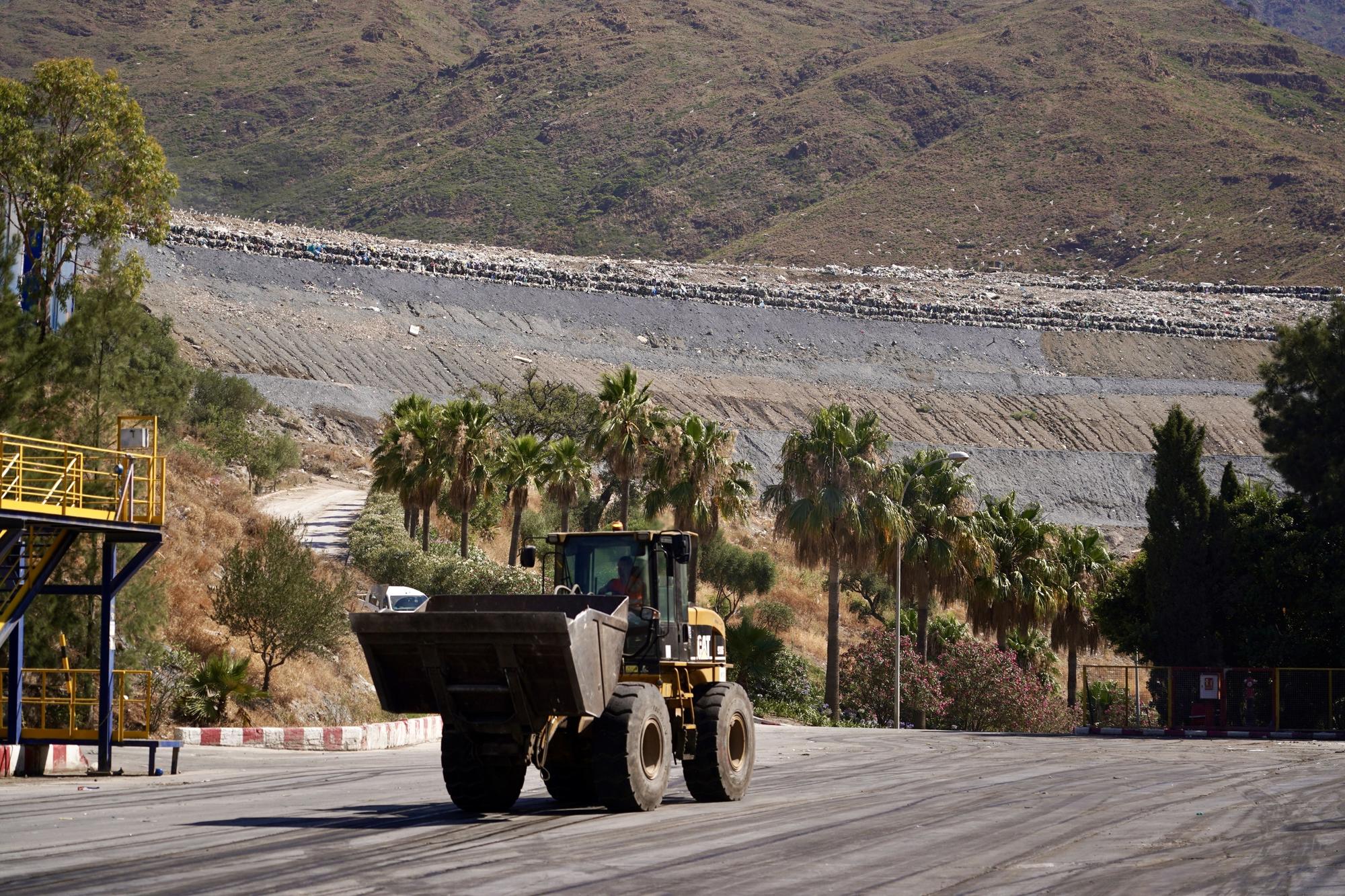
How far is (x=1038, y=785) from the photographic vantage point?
2341 cm

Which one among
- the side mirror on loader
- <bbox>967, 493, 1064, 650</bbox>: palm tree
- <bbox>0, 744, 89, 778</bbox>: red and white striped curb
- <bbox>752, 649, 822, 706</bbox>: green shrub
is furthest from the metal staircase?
<bbox>967, 493, 1064, 650</bbox>: palm tree

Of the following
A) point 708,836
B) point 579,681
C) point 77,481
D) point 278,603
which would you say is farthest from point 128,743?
point 708,836

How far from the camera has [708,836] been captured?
618 inches

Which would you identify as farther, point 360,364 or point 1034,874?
point 360,364

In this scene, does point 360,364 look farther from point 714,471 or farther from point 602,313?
point 714,471

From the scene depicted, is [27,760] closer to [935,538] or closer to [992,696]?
[992,696]

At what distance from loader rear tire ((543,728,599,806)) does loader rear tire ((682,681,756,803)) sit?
1297mm

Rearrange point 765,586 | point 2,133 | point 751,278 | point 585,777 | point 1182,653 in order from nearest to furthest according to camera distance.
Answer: point 585,777 < point 2,133 < point 1182,653 < point 765,586 < point 751,278

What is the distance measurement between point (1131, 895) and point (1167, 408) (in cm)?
10962

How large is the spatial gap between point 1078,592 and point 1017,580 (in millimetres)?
3631

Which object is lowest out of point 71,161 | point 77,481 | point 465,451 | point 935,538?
point 935,538

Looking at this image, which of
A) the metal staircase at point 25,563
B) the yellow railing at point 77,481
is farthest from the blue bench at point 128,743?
the yellow railing at point 77,481

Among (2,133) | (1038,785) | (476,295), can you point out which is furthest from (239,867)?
(476,295)

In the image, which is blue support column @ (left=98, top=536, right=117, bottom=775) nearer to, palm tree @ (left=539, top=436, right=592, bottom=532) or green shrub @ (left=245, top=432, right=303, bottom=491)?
palm tree @ (left=539, top=436, right=592, bottom=532)
